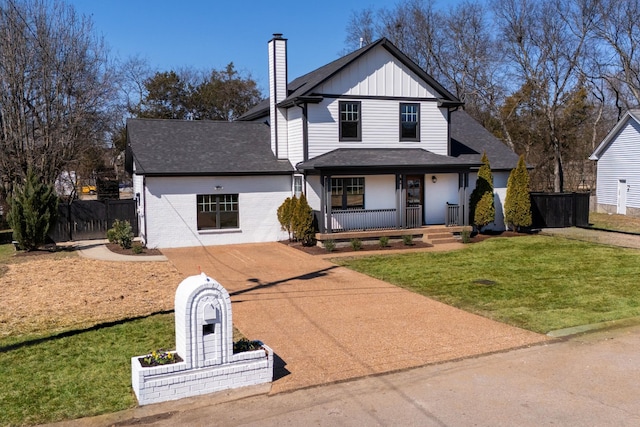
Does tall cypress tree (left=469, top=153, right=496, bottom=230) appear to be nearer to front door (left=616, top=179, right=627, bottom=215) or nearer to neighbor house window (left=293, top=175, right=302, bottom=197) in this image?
neighbor house window (left=293, top=175, right=302, bottom=197)

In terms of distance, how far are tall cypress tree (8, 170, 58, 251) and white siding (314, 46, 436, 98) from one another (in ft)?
34.0

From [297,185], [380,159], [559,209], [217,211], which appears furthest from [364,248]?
[559,209]

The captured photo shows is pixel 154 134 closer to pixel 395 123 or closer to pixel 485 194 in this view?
pixel 395 123

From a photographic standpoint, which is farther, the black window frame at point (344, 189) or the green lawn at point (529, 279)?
the black window frame at point (344, 189)

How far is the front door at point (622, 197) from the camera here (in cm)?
3045

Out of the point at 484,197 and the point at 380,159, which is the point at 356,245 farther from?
the point at 484,197

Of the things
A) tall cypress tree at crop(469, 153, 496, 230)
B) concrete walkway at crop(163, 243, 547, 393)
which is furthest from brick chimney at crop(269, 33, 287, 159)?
concrete walkway at crop(163, 243, 547, 393)

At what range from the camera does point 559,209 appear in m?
23.7

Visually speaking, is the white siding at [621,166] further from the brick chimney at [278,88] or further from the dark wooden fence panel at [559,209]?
the brick chimney at [278,88]

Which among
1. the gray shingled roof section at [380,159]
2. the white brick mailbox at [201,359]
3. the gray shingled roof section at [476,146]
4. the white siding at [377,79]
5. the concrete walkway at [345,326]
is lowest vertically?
the concrete walkway at [345,326]

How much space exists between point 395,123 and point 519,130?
23.9 metres

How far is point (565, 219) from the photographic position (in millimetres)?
23875

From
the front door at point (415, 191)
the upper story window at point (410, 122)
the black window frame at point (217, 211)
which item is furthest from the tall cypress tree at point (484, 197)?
the black window frame at point (217, 211)

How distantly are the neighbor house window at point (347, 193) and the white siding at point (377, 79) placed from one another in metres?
3.31
